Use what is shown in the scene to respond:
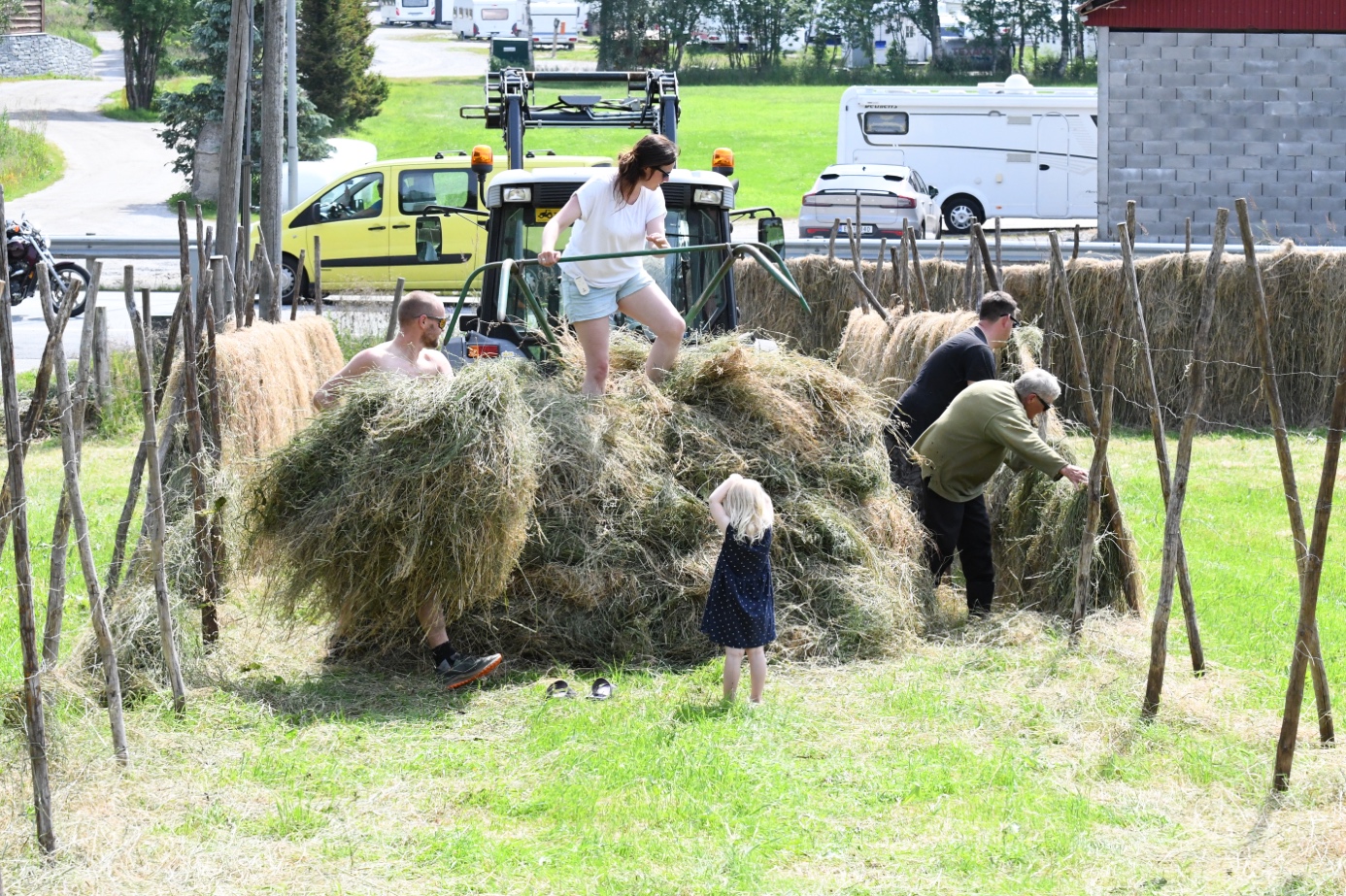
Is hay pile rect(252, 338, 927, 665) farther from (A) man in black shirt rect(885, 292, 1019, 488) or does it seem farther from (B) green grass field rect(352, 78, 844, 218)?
(B) green grass field rect(352, 78, 844, 218)

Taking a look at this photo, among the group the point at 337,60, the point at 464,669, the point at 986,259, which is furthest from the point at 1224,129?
the point at 337,60

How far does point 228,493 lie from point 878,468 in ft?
10.3

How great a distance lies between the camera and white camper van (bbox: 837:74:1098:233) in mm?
30562

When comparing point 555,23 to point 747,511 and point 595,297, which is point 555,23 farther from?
point 747,511

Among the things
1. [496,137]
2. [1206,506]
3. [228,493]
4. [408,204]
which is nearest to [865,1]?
[496,137]

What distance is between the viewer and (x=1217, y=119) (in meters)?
21.8

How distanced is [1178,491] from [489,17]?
62827 millimetres

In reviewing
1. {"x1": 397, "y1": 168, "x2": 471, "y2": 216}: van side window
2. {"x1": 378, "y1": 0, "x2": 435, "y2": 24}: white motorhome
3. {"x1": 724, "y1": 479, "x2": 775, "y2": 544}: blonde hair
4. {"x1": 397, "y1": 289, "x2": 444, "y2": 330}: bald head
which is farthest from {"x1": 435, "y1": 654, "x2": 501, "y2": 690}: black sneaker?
{"x1": 378, "y1": 0, "x2": 435, "y2": 24}: white motorhome

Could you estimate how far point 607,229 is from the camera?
23.0 feet

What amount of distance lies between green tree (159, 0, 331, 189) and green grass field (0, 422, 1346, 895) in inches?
991

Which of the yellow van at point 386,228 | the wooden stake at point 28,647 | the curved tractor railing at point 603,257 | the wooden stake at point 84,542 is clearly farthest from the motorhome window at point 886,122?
the wooden stake at point 28,647

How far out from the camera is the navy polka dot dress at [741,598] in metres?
5.96

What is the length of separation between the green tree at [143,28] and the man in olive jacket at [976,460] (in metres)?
40.5

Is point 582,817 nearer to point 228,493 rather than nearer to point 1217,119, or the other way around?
point 228,493
